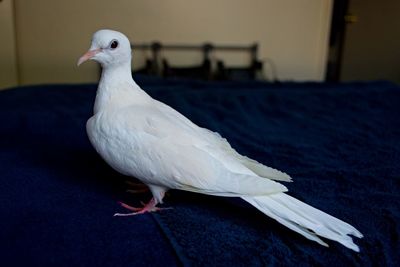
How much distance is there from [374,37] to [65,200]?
3.55 metres

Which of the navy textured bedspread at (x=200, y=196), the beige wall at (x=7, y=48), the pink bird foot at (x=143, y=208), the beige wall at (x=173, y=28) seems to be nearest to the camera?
the navy textured bedspread at (x=200, y=196)

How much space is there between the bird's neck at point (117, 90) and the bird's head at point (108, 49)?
0.02m

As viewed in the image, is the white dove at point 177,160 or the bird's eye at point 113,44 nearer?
the white dove at point 177,160

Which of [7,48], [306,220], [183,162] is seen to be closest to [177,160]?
[183,162]

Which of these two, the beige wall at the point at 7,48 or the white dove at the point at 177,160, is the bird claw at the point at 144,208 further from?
the beige wall at the point at 7,48

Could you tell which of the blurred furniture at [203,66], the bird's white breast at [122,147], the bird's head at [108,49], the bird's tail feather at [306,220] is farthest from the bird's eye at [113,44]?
the blurred furniture at [203,66]

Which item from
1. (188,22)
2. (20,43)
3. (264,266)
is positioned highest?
(188,22)

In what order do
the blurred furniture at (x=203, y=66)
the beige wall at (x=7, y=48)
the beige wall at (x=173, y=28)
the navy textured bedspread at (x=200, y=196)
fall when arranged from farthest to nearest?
the blurred furniture at (x=203, y=66)
the beige wall at (x=173, y=28)
the beige wall at (x=7, y=48)
the navy textured bedspread at (x=200, y=196)

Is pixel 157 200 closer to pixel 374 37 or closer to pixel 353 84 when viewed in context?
pixel 353 84

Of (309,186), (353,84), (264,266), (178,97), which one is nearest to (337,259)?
(264,266)

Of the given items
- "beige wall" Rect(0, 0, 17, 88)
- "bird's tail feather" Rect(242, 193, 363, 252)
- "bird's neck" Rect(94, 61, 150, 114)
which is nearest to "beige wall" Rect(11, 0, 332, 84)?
"beige wall" Rect(0, 0, 17, 88)

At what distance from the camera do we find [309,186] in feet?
2.41

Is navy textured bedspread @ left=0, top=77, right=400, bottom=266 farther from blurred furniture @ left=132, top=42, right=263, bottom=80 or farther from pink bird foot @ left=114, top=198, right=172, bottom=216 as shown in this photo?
blurred furniture @ left=132, top=42, right=263, bottom=80

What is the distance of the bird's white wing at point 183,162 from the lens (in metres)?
0.57
